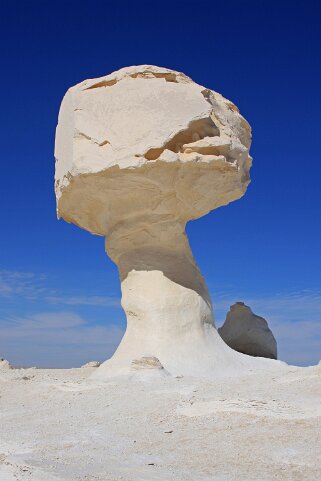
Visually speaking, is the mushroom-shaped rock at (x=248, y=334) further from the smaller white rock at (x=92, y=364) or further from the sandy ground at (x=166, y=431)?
the sandy ground at (x=166, y=431)

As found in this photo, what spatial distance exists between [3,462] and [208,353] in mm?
5645

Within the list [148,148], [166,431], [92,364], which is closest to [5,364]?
[92,364]

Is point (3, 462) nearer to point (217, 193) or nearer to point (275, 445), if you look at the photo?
point (275, 445)

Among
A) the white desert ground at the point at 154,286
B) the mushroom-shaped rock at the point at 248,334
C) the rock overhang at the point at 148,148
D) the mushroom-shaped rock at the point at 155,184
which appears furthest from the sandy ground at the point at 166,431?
the mushroom-shaped rock at the point at 248,334

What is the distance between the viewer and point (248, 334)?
1238cm

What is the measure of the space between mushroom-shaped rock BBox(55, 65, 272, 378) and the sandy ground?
1.78 m

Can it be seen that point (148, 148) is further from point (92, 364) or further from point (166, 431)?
point (92, 364)

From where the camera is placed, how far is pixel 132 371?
8.23 meters

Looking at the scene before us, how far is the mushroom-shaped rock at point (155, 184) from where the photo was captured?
9.03 m

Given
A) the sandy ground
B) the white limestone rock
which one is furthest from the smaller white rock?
the sandy ground

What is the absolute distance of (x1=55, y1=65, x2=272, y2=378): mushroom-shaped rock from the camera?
903 centimetres

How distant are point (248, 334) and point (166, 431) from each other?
24.7 feet

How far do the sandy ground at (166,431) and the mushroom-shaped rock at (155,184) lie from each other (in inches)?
70.1

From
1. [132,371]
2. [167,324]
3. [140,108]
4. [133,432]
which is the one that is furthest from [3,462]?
[140,108]
